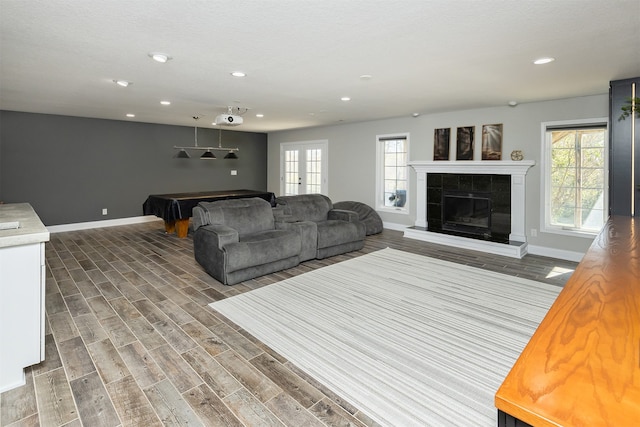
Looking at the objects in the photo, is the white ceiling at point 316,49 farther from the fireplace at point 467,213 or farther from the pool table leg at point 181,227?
the pool table leg at point 181,227

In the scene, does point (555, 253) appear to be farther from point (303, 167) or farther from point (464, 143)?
point (303, 167)

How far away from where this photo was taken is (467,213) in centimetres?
612

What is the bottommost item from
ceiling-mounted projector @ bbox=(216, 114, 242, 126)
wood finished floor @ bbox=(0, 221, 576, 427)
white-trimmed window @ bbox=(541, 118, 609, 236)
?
wood finished floor @ bbox=(0, 221, 576, 427)

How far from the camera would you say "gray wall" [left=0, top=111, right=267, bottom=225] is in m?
6.32

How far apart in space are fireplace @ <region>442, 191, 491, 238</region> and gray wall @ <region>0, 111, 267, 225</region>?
5932mm

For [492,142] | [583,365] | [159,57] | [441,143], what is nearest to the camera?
[583,365]

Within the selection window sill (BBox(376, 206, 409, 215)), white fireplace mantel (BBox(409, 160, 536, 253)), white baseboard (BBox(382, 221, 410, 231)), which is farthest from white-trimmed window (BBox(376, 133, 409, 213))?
white fireplace mantel (BBox(409, 160, 536, 253))

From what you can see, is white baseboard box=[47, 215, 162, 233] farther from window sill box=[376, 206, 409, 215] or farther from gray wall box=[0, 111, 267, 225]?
window sill box=[376, 206, 409, 215]

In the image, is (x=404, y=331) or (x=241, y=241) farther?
(x=241, y=241)

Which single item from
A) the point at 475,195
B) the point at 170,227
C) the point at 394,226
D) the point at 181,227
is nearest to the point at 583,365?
the point at 475,195

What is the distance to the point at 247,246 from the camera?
13.0 feet

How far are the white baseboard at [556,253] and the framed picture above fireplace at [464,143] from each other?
182cm

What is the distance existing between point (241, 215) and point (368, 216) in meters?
3.11

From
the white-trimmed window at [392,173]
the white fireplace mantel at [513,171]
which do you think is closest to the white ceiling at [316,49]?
the white fireplace mantel at [513,171]
